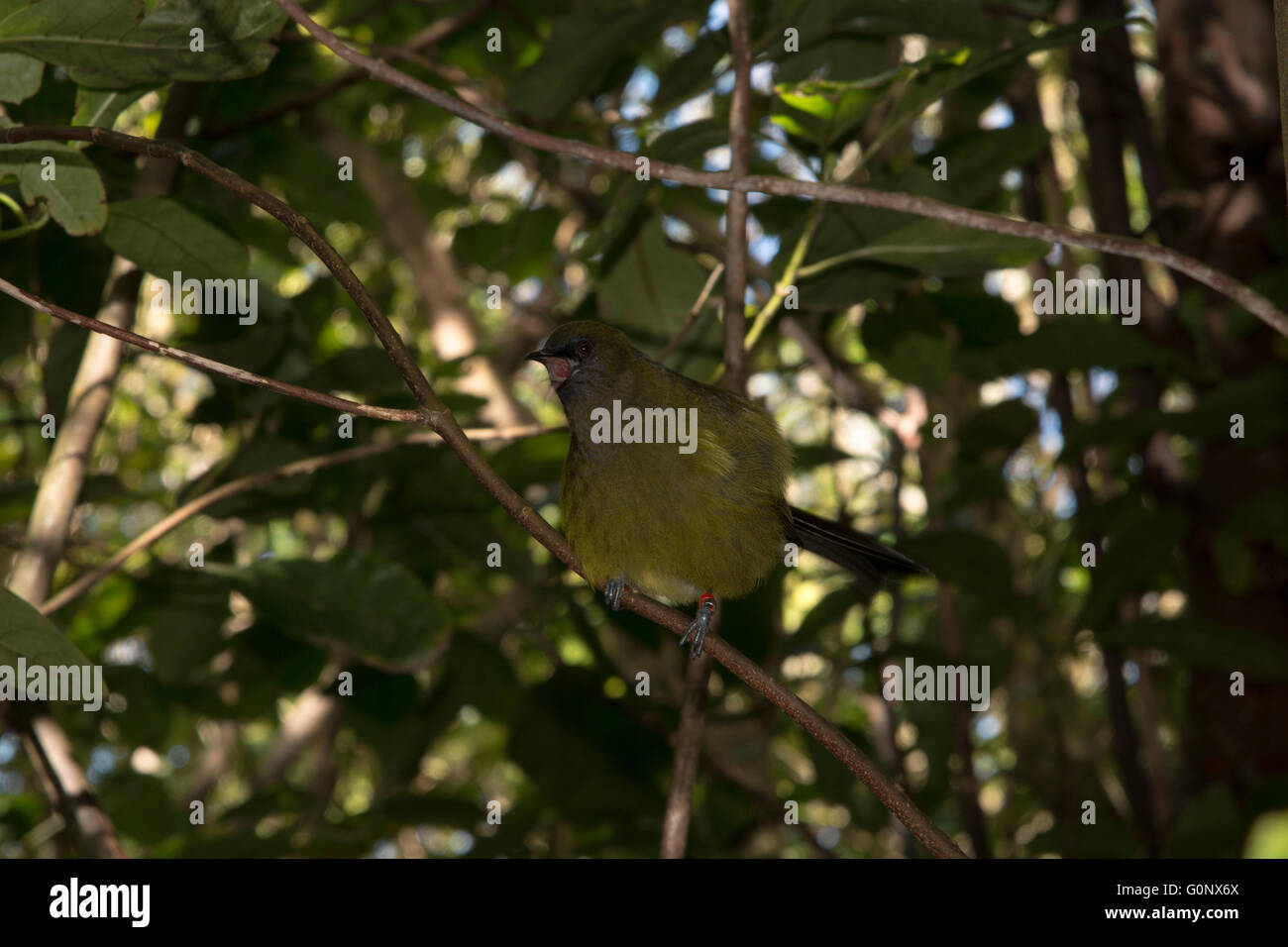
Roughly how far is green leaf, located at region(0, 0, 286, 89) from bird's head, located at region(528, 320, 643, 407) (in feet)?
3.69

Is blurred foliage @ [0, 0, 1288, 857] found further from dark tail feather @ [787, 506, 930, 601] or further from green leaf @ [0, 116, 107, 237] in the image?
dark tail feather @ [787, 506, 930, 601]

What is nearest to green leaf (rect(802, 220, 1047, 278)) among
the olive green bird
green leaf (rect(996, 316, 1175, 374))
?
the olive green bird

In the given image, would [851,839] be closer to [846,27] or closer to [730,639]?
[730,639]

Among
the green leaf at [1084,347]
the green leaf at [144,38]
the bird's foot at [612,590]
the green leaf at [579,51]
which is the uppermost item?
the green leaf at [579,51]

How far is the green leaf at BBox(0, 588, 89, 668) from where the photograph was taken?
1791 millimetres

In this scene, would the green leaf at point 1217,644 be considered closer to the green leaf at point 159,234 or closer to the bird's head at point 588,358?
the bird's head at point 588,358

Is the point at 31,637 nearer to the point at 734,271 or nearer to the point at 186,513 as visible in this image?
the point at 186,513

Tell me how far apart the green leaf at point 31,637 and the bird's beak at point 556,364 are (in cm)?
144

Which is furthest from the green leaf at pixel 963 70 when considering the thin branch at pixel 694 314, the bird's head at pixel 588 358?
the bird's head at pixel 588 358

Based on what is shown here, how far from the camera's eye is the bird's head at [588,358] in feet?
9.73

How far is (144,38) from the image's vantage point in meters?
1.97

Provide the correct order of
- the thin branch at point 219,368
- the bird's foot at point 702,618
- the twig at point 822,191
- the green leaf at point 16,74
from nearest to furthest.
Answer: the thin branch at point 219,368
the twig at point 822,191
the green leaf at point 16,74
the bird's foot at point 702,618
